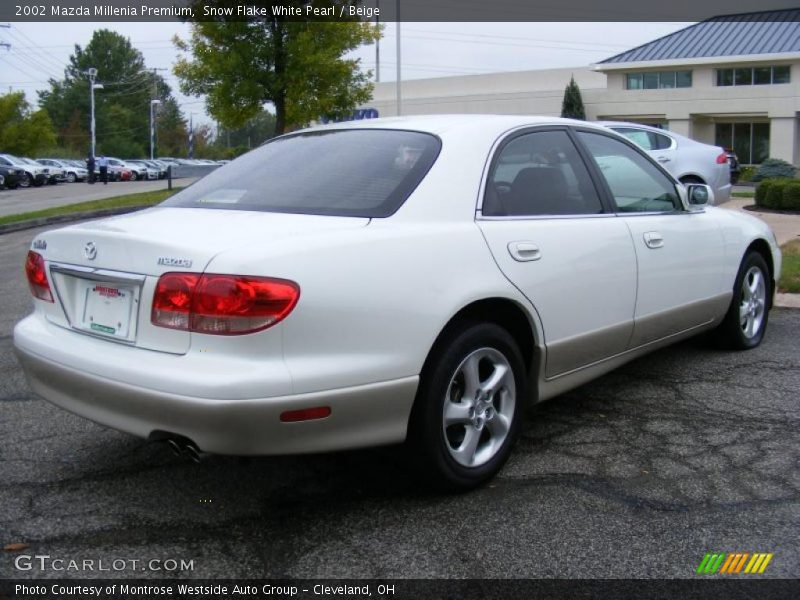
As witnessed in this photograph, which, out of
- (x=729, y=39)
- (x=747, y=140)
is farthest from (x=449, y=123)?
(x=729, y=39)

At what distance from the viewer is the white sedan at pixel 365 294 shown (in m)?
2.87

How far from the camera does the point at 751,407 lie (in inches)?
180

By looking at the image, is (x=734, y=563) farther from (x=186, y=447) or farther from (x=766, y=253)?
(x=766, y=253)

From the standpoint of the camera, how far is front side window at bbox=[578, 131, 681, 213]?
4.48 meters

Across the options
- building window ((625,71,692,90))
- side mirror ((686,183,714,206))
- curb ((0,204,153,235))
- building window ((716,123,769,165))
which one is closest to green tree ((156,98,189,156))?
building window ((625,71,692,90))

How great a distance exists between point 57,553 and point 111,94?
103953 millimetres

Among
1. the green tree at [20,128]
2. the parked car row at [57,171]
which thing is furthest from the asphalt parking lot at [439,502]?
the green tree at [20,128]

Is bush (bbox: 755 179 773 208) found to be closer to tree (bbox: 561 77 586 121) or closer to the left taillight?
the left taillight

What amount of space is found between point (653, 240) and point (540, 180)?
2.67ft

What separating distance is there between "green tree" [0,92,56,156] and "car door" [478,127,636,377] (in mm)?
59014

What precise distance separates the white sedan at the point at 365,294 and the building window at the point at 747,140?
141 feet

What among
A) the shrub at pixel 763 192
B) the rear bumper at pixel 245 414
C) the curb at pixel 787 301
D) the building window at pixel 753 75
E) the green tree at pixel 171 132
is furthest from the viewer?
the green tree at pixel 171 132

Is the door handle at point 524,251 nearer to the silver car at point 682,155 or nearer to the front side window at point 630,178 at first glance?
the front side window at point 630,178

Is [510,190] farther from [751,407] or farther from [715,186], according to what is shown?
[715,186]
